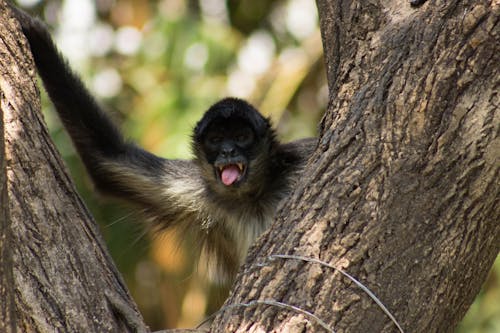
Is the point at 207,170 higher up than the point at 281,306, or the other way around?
the point at 207,170

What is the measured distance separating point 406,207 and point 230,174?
2.54 m

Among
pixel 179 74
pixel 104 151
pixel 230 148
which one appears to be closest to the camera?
pixel 230 148

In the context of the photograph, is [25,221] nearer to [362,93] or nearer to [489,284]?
[362,93]

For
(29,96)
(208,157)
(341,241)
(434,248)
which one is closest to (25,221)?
(29,96)

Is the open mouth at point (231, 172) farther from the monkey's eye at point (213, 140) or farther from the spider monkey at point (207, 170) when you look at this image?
the monkey's eye at point (213, 140)

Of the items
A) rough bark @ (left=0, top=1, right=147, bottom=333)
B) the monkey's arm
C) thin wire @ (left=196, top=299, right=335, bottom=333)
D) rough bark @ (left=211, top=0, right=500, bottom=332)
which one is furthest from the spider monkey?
thin wire @ (left=196, top=299, right=335, bottom=333)

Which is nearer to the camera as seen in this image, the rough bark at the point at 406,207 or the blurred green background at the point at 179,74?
the rough bark at the point at 406,207

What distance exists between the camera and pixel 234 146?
586 cm

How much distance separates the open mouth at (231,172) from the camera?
5.84m

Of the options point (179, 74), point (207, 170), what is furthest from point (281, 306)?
point (179, 74)

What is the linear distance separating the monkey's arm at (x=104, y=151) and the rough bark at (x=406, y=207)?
8.16 ft

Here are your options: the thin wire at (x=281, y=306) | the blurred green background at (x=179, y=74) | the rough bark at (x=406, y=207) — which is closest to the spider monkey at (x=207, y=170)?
the rough bark at (x=406, y=207)

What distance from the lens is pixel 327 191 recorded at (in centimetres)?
357

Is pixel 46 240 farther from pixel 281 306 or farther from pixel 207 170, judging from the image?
pixel 207 170
